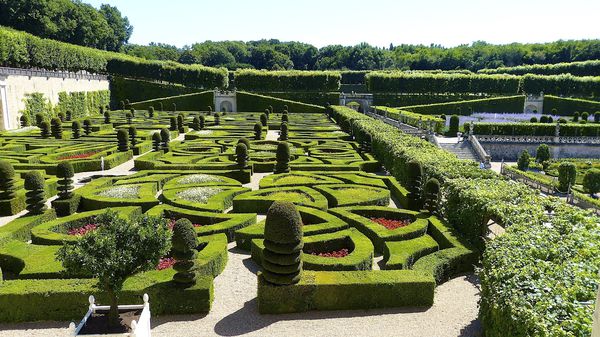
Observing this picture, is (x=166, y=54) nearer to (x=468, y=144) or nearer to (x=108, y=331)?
(x=468, y=144)

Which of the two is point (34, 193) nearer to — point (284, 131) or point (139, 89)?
point (284, 131)

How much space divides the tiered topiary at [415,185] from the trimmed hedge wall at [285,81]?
182 feet

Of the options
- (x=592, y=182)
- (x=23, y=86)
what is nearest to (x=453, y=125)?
(x=592, y=182)

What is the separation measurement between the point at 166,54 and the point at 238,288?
117765 millimetres

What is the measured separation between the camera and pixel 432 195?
1532 centimetres

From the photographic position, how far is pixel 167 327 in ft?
30.1

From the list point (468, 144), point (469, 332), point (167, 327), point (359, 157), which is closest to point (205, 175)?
point (359, 157)

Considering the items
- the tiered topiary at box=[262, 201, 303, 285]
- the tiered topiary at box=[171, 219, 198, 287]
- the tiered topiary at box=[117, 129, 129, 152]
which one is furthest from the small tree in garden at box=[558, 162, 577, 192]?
the tiered topiary at box=[117, 129, 129, 152]

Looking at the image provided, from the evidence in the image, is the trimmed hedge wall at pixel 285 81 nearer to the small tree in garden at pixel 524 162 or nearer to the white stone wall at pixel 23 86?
the white stone wall at pixel 23 86

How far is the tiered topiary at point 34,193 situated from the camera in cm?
1449

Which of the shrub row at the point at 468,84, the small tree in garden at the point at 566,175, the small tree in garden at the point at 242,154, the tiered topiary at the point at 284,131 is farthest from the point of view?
Result: the shrub row at the point at 468,84

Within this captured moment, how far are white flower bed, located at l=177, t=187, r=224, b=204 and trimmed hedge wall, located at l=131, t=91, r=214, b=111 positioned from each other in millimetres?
48181

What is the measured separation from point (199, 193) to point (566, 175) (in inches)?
866

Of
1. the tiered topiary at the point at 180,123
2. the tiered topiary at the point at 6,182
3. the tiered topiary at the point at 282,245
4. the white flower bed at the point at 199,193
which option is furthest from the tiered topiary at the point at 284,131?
the tiered topiary at the point at 282,245
